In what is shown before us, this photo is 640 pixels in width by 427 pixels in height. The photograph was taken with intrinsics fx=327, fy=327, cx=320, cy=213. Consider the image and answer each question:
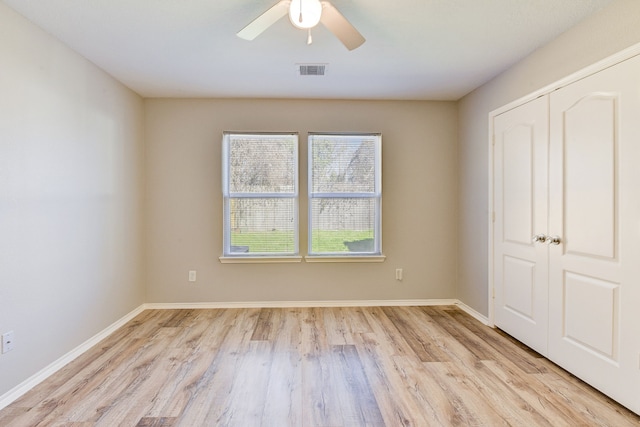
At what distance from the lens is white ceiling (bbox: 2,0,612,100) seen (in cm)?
207

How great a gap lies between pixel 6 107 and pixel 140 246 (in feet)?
6.49

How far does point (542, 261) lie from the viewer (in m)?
2.59

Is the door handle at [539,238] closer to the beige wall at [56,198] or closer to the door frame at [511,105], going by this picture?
the door frame at [511,105]

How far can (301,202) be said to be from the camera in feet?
12.7

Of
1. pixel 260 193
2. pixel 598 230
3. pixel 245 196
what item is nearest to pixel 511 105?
pixel 598 230

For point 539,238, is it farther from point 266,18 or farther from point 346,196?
point 266,18

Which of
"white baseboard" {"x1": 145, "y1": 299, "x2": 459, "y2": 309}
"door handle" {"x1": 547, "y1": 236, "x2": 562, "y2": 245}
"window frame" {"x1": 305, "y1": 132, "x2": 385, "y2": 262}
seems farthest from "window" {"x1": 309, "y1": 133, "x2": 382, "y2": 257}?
"door handle" {"x1": 547, "y1": 236, "x2": 562, "y2": 245}

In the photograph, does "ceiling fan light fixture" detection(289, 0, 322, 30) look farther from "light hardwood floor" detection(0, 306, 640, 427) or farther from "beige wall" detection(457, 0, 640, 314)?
"light hardwood floor" detection(0, 306, 640, 427)

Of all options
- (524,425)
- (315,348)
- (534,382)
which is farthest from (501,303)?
(315,348)

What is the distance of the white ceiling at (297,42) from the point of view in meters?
2.07

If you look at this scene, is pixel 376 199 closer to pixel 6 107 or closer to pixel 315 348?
pixel 315 348

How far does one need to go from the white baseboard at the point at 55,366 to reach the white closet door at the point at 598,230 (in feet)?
12.1

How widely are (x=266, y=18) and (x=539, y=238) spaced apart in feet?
8.32

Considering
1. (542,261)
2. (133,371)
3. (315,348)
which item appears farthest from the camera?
(315,348)
